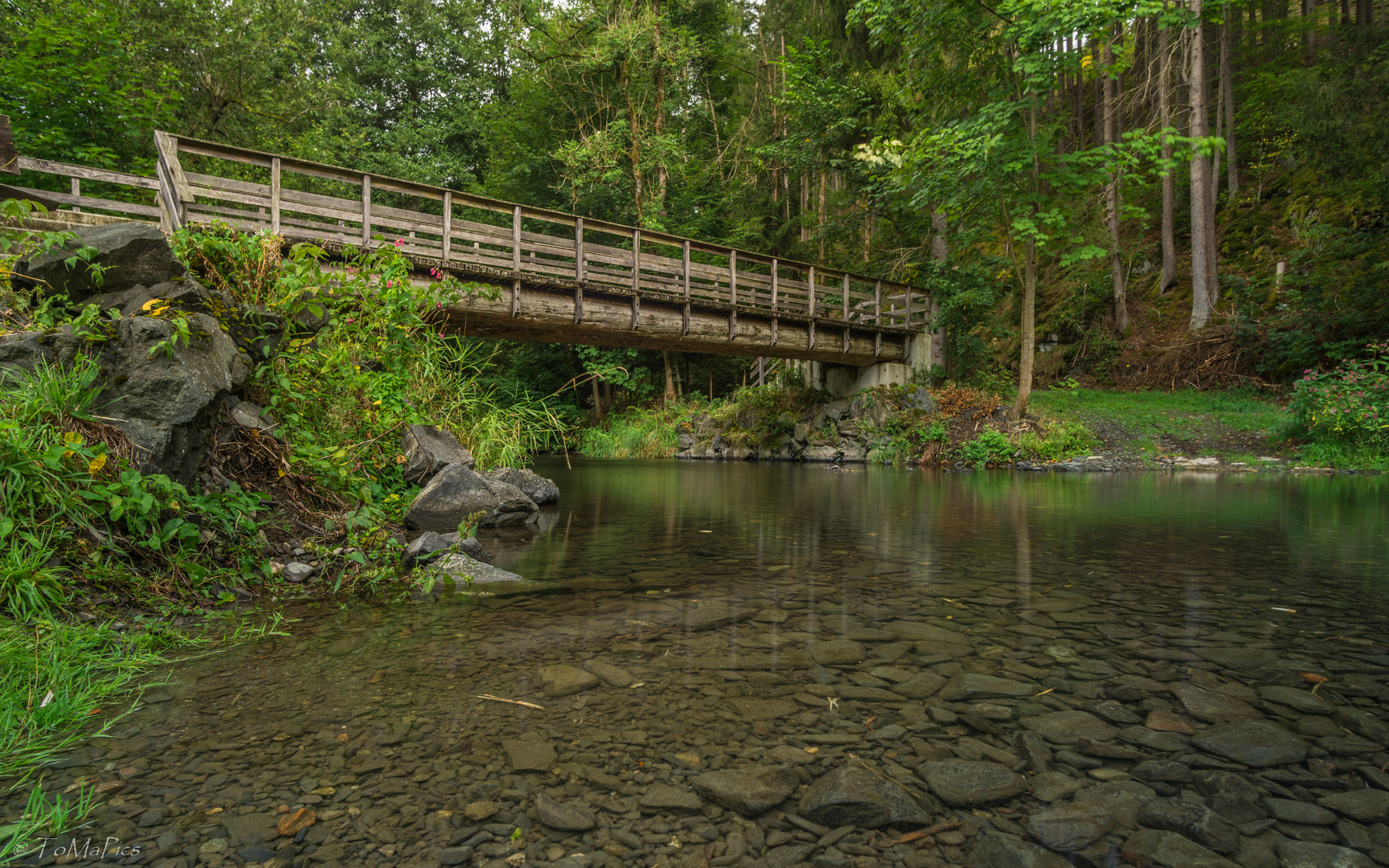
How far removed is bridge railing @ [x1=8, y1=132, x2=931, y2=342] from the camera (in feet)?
27.8

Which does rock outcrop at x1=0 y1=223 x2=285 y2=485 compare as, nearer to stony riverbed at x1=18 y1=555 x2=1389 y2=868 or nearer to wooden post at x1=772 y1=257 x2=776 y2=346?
stony riverbed at x1=18 y1=555 x2=1389 y2=868

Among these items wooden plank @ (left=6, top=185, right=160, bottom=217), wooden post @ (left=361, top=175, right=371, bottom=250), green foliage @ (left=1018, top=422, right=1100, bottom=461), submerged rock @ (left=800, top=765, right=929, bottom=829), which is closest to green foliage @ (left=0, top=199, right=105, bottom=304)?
submerged rock @ (left=800, top=765, right=929, bottom=829)

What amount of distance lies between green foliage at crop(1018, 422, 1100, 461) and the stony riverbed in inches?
438

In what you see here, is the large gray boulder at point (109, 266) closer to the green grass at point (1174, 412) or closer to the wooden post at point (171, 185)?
the wooden post at point (171, 185)

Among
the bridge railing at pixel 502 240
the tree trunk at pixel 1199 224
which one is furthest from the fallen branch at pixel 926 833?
the tree trunk at pixel 1199 224

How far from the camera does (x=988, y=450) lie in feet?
45.2

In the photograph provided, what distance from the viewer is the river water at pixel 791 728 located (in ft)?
4.34

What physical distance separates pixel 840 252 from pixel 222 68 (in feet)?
65.1

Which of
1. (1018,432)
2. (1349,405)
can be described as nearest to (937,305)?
(1018,432)

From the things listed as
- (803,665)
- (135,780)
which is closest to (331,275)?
(135,780)

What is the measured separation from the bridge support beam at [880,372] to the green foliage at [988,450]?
13.1ft

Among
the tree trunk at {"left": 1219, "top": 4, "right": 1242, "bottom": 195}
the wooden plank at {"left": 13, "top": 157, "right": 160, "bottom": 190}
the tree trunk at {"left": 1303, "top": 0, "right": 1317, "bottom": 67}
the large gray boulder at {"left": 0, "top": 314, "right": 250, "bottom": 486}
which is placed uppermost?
the tree trunk at {"left": 1303, "top": 0, "right": 1317, "bottom": 67}

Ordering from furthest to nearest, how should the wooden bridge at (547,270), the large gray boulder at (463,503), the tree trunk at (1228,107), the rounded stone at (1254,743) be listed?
the tree trunk at (1228,107) → the wooden bridge at (547,270) → the large gray boulder at (463,503) → the rounded stone at (1254,743)

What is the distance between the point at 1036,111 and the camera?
42.7 ft
